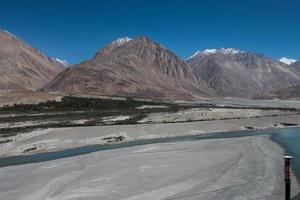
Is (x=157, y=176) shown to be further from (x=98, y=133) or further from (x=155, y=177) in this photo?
(x=98, y=133)

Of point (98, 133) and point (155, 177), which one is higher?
point (98, 133)

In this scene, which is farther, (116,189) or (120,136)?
(120,136)

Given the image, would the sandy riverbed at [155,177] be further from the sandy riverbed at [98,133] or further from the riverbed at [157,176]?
the sandy riverbed at [98,133]

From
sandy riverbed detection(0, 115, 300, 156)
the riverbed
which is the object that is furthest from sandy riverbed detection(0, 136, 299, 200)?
sandy riverbed detection(0, 115, 300, 156)

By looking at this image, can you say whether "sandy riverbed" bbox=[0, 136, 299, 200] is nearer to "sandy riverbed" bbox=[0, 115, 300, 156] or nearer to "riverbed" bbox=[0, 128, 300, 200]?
"riverbed" bbox=[0, 128, 300, 200]

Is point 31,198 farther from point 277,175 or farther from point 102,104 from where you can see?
point 102,104

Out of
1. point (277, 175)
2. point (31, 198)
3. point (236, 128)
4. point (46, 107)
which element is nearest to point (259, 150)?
point (277, 175)

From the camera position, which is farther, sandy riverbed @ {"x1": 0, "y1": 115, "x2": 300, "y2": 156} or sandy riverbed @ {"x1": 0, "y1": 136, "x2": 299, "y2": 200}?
sandy riverbed @ {"x1": 0, "y1": 115, "x2": 300, "y2": 156}

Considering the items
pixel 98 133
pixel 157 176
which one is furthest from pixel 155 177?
pixel 98 133
